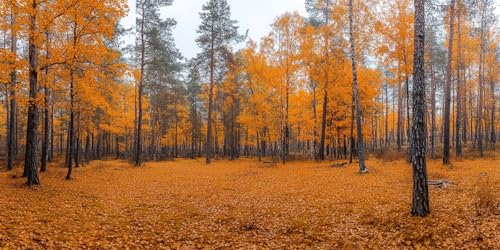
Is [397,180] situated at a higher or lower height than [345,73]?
lower

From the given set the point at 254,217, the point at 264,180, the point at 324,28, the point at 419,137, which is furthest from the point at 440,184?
the point at 324,28

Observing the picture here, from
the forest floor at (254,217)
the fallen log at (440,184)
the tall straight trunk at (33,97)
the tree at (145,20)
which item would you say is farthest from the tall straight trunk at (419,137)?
the tree at (145,20)

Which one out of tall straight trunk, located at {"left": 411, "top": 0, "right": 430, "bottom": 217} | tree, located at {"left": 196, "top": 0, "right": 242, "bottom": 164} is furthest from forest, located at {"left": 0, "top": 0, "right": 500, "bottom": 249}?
tree, located at {"left": 196, "top": 0, "right": 242, "bottom": 164}

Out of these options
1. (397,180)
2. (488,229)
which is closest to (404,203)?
(488,229)

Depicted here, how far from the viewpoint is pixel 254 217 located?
329 inches

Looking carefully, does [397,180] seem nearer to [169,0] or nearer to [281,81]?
[281,81]

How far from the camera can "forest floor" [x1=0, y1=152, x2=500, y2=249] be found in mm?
5992

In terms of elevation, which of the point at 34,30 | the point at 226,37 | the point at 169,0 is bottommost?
the point at 34,30

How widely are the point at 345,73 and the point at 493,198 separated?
16.9m

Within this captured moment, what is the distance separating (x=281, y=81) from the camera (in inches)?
925

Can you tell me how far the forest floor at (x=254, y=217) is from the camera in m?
5.99

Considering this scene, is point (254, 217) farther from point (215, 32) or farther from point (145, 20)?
point (215, 32)

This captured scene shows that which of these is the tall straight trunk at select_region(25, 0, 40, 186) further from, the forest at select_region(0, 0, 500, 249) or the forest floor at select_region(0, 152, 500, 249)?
the forest floor at select_region(0, 152, 500, 249)

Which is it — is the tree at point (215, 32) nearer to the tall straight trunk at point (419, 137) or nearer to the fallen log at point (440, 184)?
the fallen log at point (440, 184)
